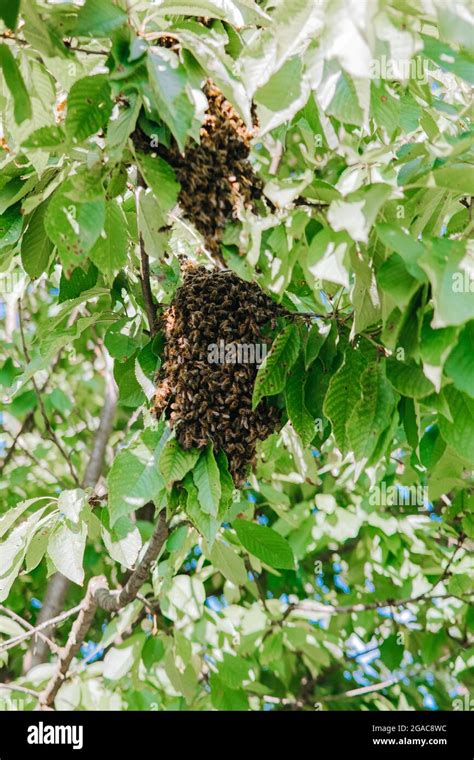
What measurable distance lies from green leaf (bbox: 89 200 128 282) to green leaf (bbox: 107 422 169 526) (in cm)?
40

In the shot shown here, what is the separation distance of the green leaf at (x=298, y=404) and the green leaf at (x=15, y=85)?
2.65 feet

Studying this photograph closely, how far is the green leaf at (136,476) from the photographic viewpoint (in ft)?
5.84

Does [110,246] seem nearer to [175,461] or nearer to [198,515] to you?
[175,461]

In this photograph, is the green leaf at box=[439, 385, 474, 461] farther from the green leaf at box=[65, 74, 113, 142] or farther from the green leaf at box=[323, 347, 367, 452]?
the green leaf at box=[65, 74, 113, 142]

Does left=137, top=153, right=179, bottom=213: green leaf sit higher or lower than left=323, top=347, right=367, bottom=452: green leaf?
higher

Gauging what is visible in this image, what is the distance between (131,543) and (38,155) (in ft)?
3.24

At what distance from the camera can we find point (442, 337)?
51.0 inches

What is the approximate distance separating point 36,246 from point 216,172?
586mm

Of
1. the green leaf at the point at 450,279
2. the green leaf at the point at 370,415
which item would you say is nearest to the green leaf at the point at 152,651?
the green leaf at the point at 370,415

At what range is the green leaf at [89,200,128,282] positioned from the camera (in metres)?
1.76

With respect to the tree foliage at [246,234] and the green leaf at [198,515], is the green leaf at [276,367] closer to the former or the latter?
the tree foliage at [246,234]

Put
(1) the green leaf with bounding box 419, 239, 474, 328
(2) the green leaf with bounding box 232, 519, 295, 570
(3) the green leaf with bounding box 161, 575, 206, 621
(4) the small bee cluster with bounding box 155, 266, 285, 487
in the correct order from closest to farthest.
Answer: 1. (1) the green leaf with bounding box 419, 239, 474, 328
2. (4) the small bee cluster with bounding box 155, 266, 285, 487
3. (2) the green leaf with bounding box 232, 519, 295, 570
4. (3) the green leaf with bounding box 161, 575, 206, 621

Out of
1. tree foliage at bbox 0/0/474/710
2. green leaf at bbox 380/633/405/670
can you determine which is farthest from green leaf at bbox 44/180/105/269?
green leaf at bbox 380/633/405/670

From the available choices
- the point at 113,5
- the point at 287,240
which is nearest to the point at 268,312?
the point at 287,240
